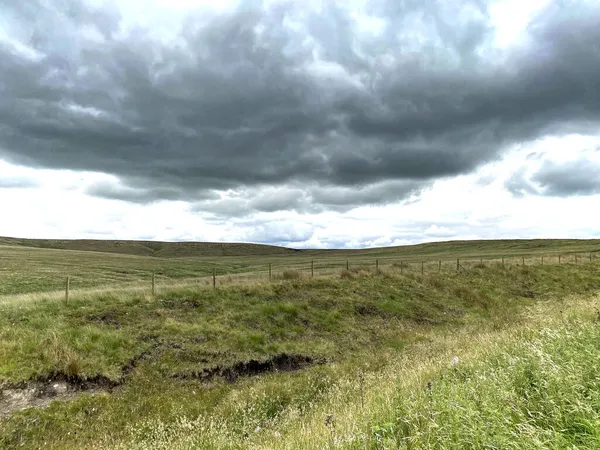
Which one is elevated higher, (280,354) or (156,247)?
(156,247)

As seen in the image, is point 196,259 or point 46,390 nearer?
point 46,390

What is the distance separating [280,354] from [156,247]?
7074 inches

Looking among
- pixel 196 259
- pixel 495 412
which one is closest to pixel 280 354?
pixel 495 412

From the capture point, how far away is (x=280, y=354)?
55.9 ft

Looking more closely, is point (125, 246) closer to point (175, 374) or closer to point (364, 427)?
point (175, 374)

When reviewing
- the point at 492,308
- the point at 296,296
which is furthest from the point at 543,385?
the point at 492,308

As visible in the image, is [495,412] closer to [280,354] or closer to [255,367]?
[255,367]

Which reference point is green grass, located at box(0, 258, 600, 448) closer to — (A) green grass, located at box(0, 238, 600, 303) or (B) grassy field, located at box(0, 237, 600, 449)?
(B) grassy field, located at box(0, 237, 600, 449)

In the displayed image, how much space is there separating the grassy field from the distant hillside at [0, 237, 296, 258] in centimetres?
14246

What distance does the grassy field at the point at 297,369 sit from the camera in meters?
4.37

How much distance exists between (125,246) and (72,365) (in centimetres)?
17076

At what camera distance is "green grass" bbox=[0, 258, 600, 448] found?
4836 millimetres

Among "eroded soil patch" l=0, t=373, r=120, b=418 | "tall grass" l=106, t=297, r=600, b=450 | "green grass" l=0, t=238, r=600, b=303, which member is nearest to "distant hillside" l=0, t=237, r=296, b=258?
"green grass" l=0, t=238, r=600, b=303

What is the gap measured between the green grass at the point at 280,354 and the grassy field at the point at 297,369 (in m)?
0.05
